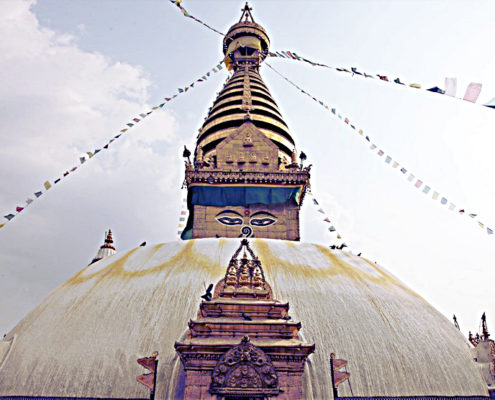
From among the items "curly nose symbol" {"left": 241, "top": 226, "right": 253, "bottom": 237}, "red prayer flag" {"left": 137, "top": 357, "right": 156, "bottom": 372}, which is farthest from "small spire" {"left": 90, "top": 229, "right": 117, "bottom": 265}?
"red prayer flag" {"left": 137, "top": 357, "right": 156, "bottom": 372}

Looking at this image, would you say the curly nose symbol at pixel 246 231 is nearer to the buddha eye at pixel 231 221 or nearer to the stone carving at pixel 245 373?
the buddha eye at pixel 231 221

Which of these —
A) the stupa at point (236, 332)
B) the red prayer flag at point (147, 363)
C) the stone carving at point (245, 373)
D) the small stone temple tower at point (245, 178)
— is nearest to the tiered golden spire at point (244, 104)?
the small stone temple tower at point (245, 178)

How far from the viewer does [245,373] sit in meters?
5.15

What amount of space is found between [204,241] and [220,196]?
12.4ft

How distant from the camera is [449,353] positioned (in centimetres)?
738

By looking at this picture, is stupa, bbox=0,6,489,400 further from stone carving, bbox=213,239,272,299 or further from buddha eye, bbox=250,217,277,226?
buddha eye, bbox=250,217,277,226

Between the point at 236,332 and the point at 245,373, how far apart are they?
1.97ft

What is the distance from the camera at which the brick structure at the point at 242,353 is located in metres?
5.12

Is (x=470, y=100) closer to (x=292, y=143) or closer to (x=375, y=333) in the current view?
(x=375, y=333)

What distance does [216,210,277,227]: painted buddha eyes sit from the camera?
43.7 feet

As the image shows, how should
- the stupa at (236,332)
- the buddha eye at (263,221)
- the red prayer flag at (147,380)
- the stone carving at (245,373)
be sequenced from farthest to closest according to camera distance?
the buddha eye at (263,221)
the red prayer flag at (147,380)
the stupa at (236,332)
the stone carving at (245,373)

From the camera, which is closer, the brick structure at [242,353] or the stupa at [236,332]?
the brick structure at [242,353]

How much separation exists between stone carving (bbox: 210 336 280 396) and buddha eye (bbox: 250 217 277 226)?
26.5ft

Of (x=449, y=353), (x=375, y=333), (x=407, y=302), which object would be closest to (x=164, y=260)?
(x=375, y=333)
